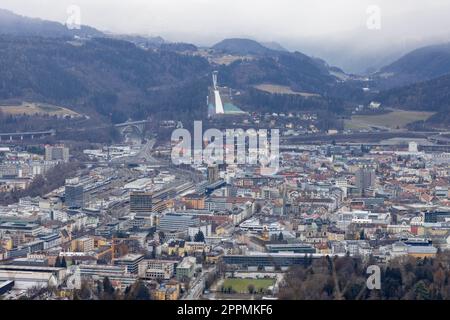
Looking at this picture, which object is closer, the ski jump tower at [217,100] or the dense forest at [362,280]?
the dense forest at [362,280]

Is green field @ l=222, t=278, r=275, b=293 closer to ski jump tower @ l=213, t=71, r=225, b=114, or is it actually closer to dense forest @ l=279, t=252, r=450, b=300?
dense forest @ l=279, t=252, r=450, b=300

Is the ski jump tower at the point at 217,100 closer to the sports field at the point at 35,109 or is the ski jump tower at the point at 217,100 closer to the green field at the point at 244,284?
the sports field at the point at 35,109

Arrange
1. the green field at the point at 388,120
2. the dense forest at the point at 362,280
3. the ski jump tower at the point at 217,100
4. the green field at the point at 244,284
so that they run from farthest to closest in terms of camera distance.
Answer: the ski jump tower at the point at 217,100
the green field at the point at 388,120
the green field at the point at 244,284
the dense forest at the point at 362,280

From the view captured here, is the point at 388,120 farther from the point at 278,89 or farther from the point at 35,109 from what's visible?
the point at 35,109

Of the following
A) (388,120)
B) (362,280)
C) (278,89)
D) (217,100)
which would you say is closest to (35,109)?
(217,100)

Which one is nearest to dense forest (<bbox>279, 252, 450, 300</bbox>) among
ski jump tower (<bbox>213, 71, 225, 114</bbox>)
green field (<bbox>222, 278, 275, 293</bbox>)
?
green field (<bbox>222, 278, 275, 293</bbox>)

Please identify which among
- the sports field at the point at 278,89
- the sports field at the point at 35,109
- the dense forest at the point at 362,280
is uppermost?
the sports field at the point at 278,89

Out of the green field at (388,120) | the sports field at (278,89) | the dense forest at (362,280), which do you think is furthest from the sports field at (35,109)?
the dense forest at (362,280)
